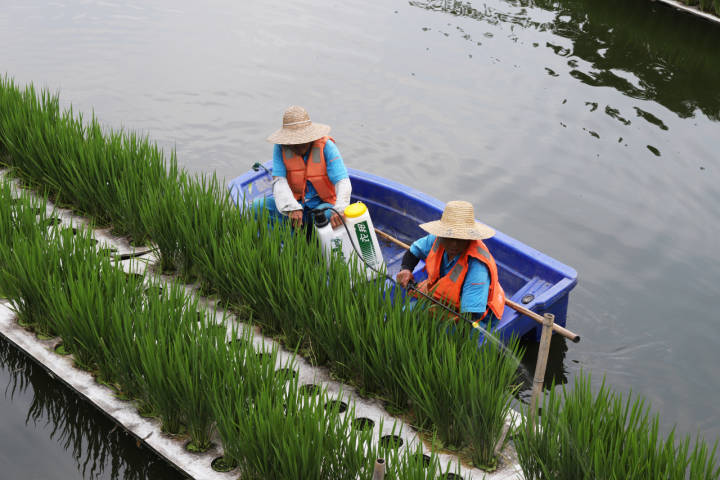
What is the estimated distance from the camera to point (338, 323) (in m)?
3.99

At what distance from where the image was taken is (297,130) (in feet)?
16.6

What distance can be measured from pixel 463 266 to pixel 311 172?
156 cm

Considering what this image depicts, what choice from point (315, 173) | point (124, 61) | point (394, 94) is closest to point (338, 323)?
point (315, 173)

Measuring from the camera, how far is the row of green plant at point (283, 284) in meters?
3.58

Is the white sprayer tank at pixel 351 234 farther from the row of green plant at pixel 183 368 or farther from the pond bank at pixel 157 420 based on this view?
the row of green plant at pixel 183 368

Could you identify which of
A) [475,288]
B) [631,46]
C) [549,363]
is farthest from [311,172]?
[631,46]

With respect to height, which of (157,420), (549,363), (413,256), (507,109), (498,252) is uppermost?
(413,256)

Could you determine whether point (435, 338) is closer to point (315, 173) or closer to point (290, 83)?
point (315, 173)

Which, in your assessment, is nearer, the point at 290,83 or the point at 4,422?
the point at 4,422

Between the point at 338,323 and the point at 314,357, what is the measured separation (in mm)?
374

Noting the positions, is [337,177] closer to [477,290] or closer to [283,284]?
[283,284]

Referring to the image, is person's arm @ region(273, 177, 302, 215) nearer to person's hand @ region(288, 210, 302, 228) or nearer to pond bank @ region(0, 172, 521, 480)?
person's hand @ region(288, 210, 302, 228)

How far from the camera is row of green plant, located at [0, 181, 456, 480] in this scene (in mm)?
3141

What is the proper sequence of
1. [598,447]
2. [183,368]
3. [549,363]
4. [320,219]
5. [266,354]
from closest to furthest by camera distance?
1. [598,447]
2. [183,368]
3. [266,354]
4. [320,219]
5. [549,363]
